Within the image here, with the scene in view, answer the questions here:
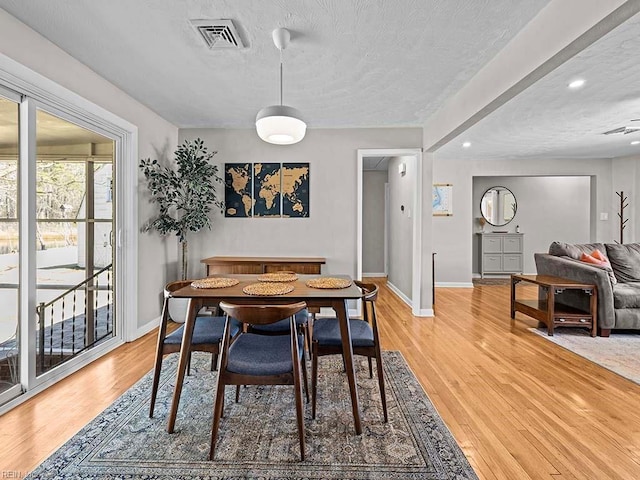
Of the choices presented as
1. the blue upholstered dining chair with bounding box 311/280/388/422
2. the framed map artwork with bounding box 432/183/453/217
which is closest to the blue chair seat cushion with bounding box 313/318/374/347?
the blue upholstered dining chair with bounding box 311/280/388/422

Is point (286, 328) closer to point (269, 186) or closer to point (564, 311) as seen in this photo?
point (269, 186)

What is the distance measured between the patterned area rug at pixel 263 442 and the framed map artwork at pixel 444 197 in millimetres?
5028

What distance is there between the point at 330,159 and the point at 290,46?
2108mm

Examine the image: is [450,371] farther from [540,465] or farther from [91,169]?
[91,169]

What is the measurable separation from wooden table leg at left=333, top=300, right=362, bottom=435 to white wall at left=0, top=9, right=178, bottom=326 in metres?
2.58

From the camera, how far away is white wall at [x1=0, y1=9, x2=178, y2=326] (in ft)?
7.43

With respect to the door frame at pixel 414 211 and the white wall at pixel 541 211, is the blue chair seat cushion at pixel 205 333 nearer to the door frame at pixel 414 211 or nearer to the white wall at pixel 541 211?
the door frame at pixel 414 211

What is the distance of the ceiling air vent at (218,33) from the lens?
224 cm

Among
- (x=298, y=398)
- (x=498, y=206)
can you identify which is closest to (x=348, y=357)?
(x=298, y=398)

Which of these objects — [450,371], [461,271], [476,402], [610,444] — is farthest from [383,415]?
[461,271]

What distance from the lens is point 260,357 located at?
184 cm

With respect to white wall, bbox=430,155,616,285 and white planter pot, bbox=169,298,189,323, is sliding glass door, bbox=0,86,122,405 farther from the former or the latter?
white wall, bbox=430,155,616,285

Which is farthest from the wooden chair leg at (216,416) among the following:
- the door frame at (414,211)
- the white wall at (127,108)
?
the door frame at (414,211)

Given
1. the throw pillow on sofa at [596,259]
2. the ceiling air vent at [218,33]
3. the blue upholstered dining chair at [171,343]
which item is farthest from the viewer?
the throw pillow on sofa at [596,259]
